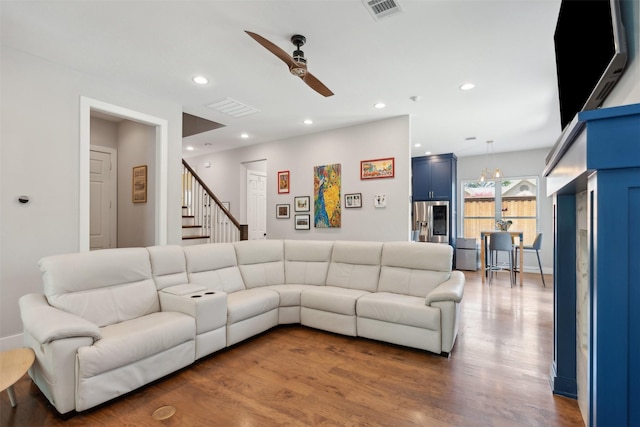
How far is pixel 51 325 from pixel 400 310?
2624 millimetres

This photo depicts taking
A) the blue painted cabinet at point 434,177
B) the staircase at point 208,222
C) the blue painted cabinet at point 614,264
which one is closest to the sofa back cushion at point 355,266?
the staircase at point 208,222

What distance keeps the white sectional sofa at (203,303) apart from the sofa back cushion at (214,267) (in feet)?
0.04

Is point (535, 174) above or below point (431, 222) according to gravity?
above

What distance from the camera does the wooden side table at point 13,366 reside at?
172 centimetres

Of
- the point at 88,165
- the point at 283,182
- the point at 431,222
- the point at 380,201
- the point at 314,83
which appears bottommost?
the point at 431,222

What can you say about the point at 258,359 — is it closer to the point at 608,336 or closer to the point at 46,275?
the point at 46,275

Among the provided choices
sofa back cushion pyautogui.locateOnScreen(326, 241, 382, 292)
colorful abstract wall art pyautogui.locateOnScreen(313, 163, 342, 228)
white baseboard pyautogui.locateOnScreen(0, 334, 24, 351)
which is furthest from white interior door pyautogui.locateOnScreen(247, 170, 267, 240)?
white baseboard pyautogui.locateOnScreen(0, 334, 24, 351)

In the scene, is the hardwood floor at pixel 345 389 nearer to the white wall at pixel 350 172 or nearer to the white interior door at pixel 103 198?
the white wall at pixel 350 172

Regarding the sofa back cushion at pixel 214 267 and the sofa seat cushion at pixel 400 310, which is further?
the sofa back cushion at pixel 214 267

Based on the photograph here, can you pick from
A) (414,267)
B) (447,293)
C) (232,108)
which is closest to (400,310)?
(447,293)

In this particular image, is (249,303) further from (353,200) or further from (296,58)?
(353,200)

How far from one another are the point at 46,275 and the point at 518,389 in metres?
3.63

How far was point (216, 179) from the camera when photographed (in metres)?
7.31

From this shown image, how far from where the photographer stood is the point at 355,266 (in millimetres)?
3822
